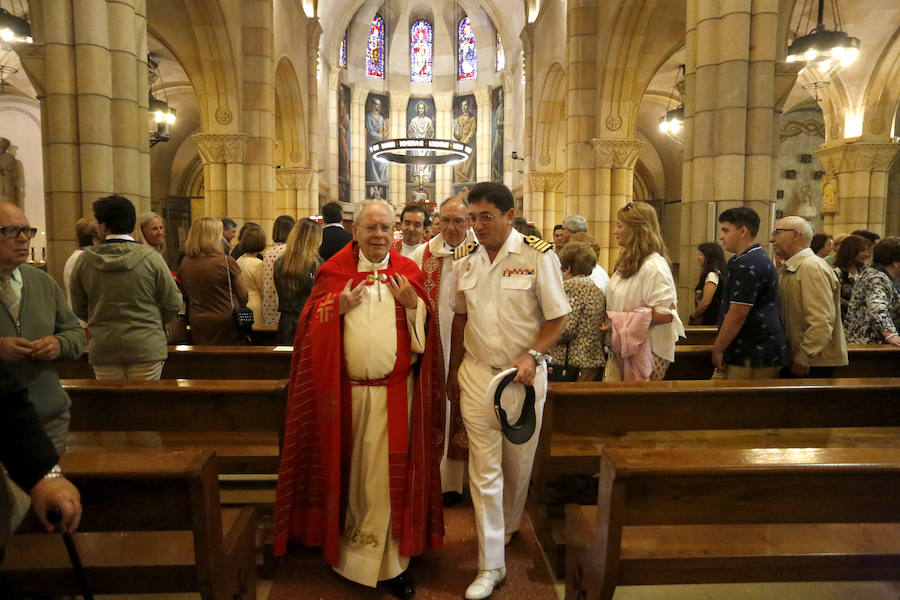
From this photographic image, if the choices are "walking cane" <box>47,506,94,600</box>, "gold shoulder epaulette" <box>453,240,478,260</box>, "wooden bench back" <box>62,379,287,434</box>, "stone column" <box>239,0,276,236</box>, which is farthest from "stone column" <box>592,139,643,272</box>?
"walking cane" <box>47,506,94,600</box>

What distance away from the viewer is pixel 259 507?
3178 mm

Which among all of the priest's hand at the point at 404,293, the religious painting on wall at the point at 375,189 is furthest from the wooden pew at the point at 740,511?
the religious painting on wall at the point at 375,189

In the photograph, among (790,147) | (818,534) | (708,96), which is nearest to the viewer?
(818,534)

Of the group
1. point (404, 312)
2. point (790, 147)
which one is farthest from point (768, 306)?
point (790, 147)

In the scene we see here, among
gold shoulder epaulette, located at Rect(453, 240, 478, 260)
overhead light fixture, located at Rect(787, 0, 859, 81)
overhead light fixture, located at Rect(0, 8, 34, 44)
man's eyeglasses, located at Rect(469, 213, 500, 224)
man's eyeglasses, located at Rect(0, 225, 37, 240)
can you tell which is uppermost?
overhead light fixture, located at Rect(787, 0, 859, 81)

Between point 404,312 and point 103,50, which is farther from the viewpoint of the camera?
point 103,50

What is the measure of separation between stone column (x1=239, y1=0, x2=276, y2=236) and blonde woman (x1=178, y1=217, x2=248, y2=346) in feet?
21.3

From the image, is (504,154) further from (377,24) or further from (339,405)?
(339,405)

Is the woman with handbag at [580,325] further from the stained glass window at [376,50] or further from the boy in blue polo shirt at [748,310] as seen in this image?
the stained glass window at [376,50]

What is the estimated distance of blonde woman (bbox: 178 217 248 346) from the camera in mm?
4223

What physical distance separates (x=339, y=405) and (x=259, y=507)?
1114 mm

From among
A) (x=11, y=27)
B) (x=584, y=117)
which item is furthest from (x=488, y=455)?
(x=584, y=117)

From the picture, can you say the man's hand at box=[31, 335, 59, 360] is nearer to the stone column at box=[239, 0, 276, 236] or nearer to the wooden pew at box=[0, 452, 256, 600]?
the wooden pew at box=[0, 452, 256, 600]

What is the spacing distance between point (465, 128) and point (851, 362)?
24330 millimetres
